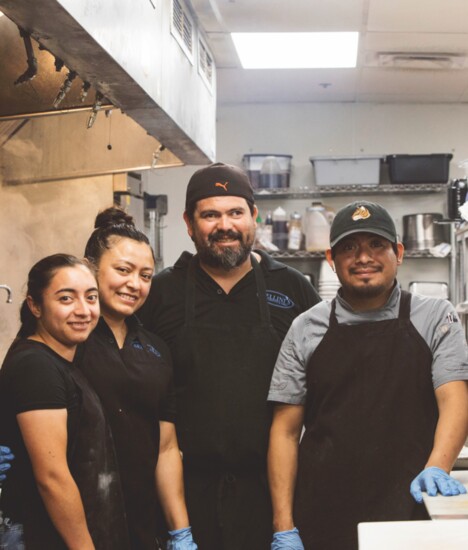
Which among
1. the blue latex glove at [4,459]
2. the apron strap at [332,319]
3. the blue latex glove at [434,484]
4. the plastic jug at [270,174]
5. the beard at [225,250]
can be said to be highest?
the plastic jug at [270,174]

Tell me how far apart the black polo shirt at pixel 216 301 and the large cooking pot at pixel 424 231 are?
3643 millimetres

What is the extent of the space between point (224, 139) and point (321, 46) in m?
1.69

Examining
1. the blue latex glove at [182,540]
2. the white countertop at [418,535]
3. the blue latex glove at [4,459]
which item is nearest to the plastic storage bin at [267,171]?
the blue latex glove at [182,540]

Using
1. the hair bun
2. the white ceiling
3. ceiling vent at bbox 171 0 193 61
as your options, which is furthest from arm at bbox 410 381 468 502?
the white ceiling

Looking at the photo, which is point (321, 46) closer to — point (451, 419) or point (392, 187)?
point (392, 187)

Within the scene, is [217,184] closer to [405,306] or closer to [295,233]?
[405,306]

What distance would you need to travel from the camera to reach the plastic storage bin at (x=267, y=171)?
6.14 m

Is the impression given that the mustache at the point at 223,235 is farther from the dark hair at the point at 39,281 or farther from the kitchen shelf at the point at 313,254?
the kitchen shelf at the point at 313,254

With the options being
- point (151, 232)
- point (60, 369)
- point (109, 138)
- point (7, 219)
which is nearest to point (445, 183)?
point (151, 232)

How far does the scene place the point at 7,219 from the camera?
10.9ft

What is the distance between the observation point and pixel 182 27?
3.89 meters

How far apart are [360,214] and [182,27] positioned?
2.07 metres

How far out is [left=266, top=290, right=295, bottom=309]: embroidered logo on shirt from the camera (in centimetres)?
253

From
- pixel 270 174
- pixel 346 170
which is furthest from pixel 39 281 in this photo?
pixel 346 170
